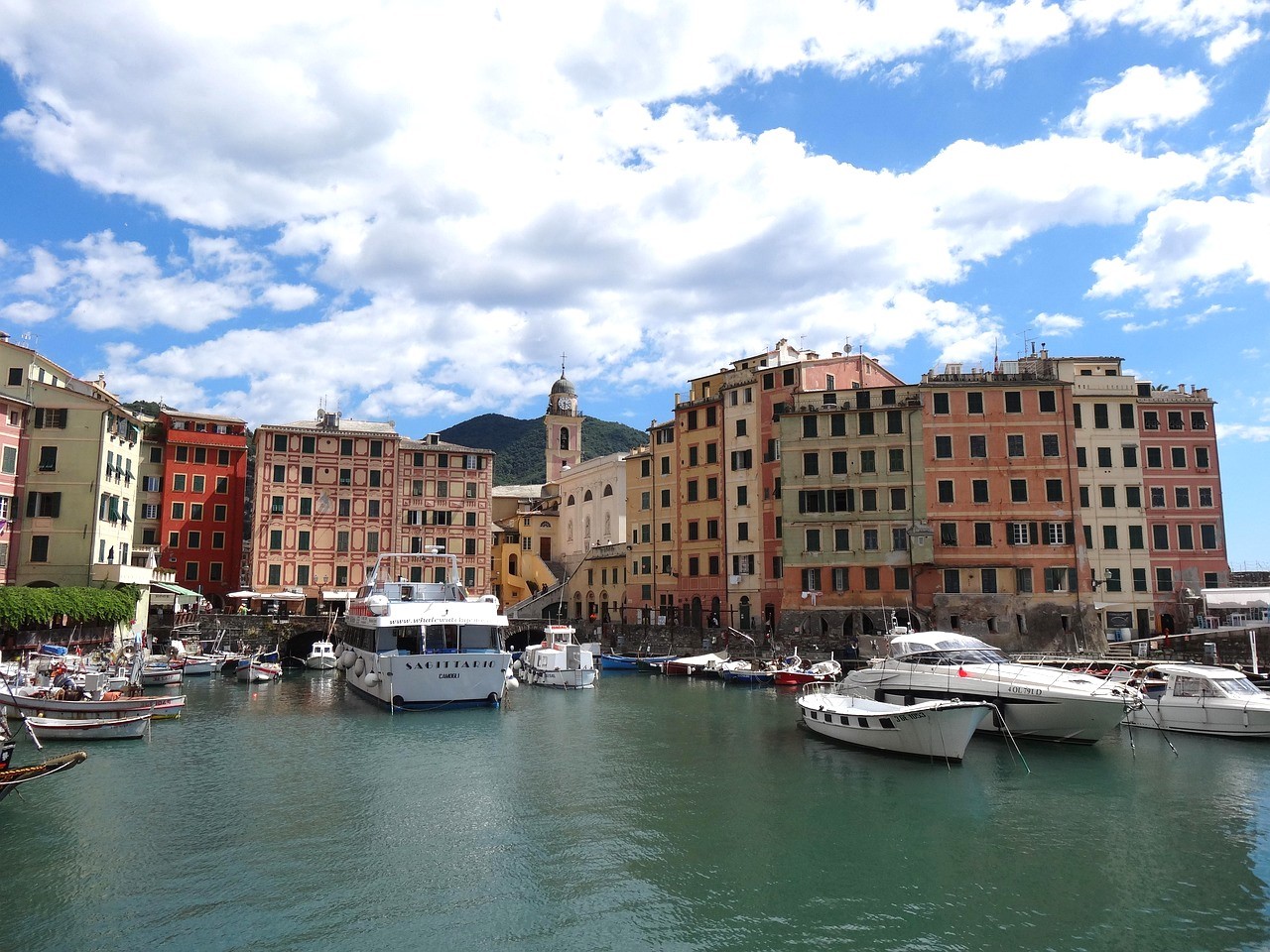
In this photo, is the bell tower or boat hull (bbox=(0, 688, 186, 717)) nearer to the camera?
boat hull (bbox=(0, 688, 186, 717))

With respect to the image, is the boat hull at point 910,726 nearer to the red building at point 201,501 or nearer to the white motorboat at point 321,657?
the white motorboat at point 321,657

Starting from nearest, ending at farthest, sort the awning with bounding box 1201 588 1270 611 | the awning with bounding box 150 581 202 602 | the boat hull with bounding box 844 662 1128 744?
the boat hull with bounding box 844 662 1128 744, the awning with bounding box 1201 588 1270 611, the awning with bounding box 150 581 202 602

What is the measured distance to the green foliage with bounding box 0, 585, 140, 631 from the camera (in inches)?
1664

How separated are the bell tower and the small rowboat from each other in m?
73.2

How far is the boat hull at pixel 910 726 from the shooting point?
26.8 m

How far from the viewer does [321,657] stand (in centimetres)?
5912

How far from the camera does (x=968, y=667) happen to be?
103ft

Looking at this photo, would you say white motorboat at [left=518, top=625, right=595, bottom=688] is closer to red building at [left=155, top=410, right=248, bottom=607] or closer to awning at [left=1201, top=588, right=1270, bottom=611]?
red building at [left=155, top=410, right=248, bottom=607]

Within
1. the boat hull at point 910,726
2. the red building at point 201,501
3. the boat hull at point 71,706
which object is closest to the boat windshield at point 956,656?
the boat hull at point 910,726

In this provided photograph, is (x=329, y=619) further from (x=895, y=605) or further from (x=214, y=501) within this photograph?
(x=895, y=605)

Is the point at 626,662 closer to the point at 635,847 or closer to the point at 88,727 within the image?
the point at 88,727

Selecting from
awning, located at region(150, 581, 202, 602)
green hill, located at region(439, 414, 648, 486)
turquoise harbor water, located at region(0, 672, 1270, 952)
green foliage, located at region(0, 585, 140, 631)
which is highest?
green hill, located at region(439, 414, 648, 486)

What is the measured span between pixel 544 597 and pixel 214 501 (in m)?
27.7

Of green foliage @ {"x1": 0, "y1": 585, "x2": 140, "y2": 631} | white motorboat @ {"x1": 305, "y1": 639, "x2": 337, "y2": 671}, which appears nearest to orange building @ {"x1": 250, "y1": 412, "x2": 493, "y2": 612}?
white motorboat @ {"x1": 305, "y1": 639, "x2": 337, "y2": 671}
